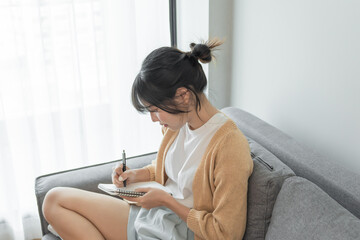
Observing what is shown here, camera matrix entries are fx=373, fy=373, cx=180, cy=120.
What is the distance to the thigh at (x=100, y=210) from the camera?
4.65 ft

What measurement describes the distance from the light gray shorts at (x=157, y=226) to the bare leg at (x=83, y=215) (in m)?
0.04

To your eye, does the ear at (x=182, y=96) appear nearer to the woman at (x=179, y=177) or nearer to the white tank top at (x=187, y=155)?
the woman at (x=179, y=177)

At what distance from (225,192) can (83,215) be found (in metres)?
0.59

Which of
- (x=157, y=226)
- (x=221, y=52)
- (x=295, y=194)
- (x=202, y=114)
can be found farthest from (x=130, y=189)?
(x=221, y=52)

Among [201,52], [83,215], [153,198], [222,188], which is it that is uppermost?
[201,52]

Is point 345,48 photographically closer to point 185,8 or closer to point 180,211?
point 180,211

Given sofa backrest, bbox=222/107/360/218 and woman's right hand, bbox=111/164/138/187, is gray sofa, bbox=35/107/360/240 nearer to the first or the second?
sofa backrest, bbox=222/107/360/218

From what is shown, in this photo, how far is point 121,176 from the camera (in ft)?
4.89

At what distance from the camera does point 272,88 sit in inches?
69.3

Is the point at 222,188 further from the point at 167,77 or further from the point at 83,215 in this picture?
the point at 83,215

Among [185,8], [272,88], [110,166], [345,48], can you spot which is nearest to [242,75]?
[272,88]

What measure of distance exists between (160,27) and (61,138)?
2.83 feet

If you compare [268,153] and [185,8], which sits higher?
[185,8]

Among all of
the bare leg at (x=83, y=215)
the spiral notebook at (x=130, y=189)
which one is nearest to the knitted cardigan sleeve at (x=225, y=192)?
the spiral notebook at (x=130, y=189)
